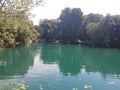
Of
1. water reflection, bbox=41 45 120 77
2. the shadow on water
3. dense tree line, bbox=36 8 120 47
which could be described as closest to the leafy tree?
dense tree line, bbox=36 8 120 47

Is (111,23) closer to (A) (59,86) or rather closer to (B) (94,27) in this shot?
(B) (94,27)

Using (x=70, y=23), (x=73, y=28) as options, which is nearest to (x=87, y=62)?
(x=73, y=28)

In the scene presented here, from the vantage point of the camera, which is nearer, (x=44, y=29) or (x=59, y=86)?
(x=59, y=86)

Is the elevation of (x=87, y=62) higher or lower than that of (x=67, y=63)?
lower

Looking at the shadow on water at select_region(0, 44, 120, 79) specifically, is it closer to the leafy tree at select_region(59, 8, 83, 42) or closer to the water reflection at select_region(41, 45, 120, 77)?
the water reflection at select_region(41, 45, 120, 77)

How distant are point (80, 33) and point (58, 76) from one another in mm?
62195

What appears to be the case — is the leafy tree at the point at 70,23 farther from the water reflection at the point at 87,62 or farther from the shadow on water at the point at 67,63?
the shadow on water at the point at 67,63

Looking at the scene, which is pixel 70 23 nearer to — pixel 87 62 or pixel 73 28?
pixel 73 28

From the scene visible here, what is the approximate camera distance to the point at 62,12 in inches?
3871

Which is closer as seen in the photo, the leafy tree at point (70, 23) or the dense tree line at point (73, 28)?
the dense tree line at point (73, 28)

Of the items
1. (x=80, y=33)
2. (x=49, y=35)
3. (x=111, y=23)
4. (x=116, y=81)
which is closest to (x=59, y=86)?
(x=116, y=81)

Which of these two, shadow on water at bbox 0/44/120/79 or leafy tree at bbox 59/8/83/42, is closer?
shadow on water at bbox 0/44/120/79

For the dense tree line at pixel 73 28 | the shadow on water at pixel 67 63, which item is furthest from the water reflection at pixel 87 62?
the dense tree line at pixel 73 28

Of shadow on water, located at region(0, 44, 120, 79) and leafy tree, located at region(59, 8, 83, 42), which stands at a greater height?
leafy tree, located at region(59, 8, 83, 42)
